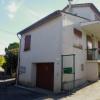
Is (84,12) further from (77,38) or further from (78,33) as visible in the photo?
(77,38)

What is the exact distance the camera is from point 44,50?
17266 mm

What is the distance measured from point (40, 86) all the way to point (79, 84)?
3.66m

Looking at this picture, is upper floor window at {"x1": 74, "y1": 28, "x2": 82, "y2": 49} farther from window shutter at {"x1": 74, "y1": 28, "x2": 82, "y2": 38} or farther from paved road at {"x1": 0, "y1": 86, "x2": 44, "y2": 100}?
paved road at {"x1": 0, "y1": 86, "x2": 44, "y2": 100}

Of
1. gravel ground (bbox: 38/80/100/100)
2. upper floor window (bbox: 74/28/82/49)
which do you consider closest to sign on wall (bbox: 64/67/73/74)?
gravel ground (bbox: 38/80/100/100)

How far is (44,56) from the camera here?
1717 centimetres

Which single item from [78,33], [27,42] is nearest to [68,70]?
[78,33]

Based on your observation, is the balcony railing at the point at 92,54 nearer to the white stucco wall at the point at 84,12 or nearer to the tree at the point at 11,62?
the white stucco wall at the point at 84,12

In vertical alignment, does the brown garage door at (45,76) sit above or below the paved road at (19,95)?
above

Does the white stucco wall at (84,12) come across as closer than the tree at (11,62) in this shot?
Yes

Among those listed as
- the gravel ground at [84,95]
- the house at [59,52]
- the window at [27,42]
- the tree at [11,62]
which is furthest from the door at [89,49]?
the tree at [11,62]

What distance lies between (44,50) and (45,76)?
2.38 metres

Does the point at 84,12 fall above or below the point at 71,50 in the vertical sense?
above

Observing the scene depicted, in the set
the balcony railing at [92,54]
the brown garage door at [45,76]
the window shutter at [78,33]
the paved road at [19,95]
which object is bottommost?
the paved road at [19,95]

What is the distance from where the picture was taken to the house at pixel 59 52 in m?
15.4
